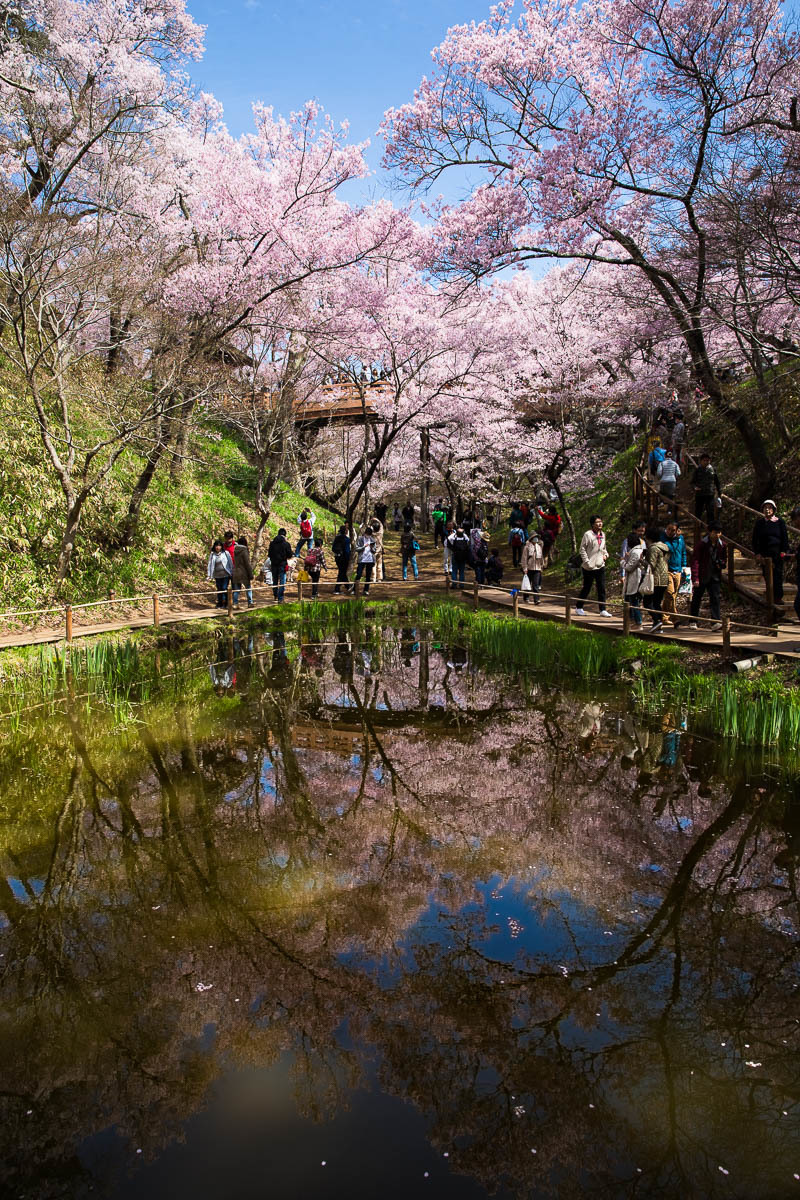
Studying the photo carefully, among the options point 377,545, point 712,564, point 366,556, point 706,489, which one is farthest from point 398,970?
point 377,545

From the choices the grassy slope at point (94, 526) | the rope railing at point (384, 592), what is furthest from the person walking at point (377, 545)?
the grassy slope at point (94, 526)

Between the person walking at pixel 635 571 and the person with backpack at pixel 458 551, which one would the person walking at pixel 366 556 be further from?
the person walking at pixel 635 571

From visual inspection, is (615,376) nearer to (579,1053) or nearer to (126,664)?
(126,664)

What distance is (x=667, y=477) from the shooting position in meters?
16.2

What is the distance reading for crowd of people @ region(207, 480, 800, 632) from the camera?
11734mm

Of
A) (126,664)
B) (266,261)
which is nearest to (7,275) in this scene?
(266,261)

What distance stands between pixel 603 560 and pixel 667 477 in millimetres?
3648

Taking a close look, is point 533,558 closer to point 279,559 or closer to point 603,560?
point 603,560

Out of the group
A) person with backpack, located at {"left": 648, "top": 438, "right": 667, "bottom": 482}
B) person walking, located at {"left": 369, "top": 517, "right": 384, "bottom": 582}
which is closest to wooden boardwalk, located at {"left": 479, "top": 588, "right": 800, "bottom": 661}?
person with backpack, located at {"left": 648, "top": 438, "right": 667, "bottom": 482}

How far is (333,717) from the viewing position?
970 centimetres

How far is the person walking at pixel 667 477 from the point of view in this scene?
16041mm

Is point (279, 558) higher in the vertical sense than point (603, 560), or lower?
lower

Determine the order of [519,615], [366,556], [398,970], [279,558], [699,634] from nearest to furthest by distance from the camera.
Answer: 1. [398,970]
2. [699,634]
3. [519,615]
4. [279,558]
5. [366,556]

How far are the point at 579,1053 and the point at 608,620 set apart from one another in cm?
1027
